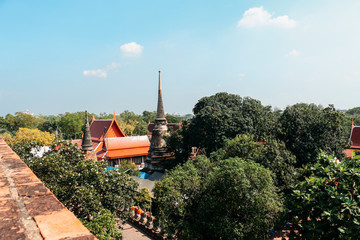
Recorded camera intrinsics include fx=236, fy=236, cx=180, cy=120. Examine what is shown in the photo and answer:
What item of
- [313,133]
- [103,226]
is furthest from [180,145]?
[103,226]

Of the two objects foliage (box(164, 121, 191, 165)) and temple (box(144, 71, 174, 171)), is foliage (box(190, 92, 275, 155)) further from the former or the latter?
temple (box(144, 71, 174, 171))

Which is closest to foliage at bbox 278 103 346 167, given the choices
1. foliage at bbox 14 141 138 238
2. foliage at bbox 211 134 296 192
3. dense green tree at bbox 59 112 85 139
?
foliage at bbox 211 134 296 192

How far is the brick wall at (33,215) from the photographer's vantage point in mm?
1652

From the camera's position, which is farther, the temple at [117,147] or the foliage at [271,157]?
the temple at [117,147]

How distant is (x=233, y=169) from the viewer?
32.4 ft

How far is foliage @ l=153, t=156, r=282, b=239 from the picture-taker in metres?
9.55

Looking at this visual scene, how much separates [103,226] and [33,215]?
6.12 meters

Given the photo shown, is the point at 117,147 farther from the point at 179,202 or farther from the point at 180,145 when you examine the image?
the point at 179,202

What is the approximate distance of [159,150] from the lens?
990 inches

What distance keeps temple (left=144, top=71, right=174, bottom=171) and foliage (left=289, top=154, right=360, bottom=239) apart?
1715cm

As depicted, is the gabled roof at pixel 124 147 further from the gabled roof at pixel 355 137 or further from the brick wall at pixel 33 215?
the brick wall at pixel 33 215

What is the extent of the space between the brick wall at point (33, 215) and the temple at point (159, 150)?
22.3 m

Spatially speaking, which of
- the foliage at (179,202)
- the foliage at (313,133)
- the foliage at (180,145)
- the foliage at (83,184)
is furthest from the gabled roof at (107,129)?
the foliage at (83,184)

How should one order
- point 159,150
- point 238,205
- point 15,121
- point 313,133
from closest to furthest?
point 238,205 < point 313,133 < point 159,150 < point 15,121
